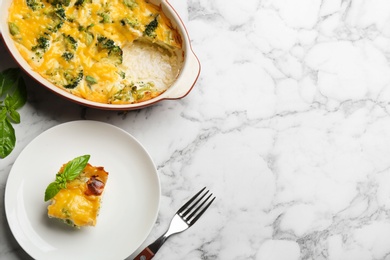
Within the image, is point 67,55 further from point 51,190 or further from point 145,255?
point 145,255

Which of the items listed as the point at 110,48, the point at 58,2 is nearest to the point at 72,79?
the point at 110,48

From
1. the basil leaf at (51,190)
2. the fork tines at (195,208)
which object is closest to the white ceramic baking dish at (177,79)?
the basil leaf at (51,190)

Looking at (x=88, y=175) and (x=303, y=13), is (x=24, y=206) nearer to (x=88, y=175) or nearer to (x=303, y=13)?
(x=88, y=175)

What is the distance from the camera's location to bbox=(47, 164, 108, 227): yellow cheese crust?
2.49 metres

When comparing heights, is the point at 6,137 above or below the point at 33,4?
below

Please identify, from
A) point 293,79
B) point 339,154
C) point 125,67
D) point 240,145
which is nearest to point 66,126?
point 125,67

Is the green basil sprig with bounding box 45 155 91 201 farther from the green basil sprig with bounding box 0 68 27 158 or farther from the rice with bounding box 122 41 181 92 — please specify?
the rice with bounding box 122 41 181 92

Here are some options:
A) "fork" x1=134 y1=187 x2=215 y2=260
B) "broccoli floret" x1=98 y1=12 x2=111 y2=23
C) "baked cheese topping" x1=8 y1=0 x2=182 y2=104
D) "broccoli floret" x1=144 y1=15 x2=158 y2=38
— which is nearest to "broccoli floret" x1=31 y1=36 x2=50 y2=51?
"baked cheese topping" x1=8 y1=0 x2=182 y2=104

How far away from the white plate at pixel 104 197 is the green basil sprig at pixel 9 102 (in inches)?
3.4

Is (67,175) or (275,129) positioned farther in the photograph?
(275,129)

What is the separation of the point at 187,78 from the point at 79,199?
66 cm

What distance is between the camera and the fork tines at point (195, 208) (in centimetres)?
278

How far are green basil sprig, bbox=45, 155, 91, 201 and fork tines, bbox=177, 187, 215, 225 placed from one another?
49 centimetres

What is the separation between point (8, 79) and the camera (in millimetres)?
2674
